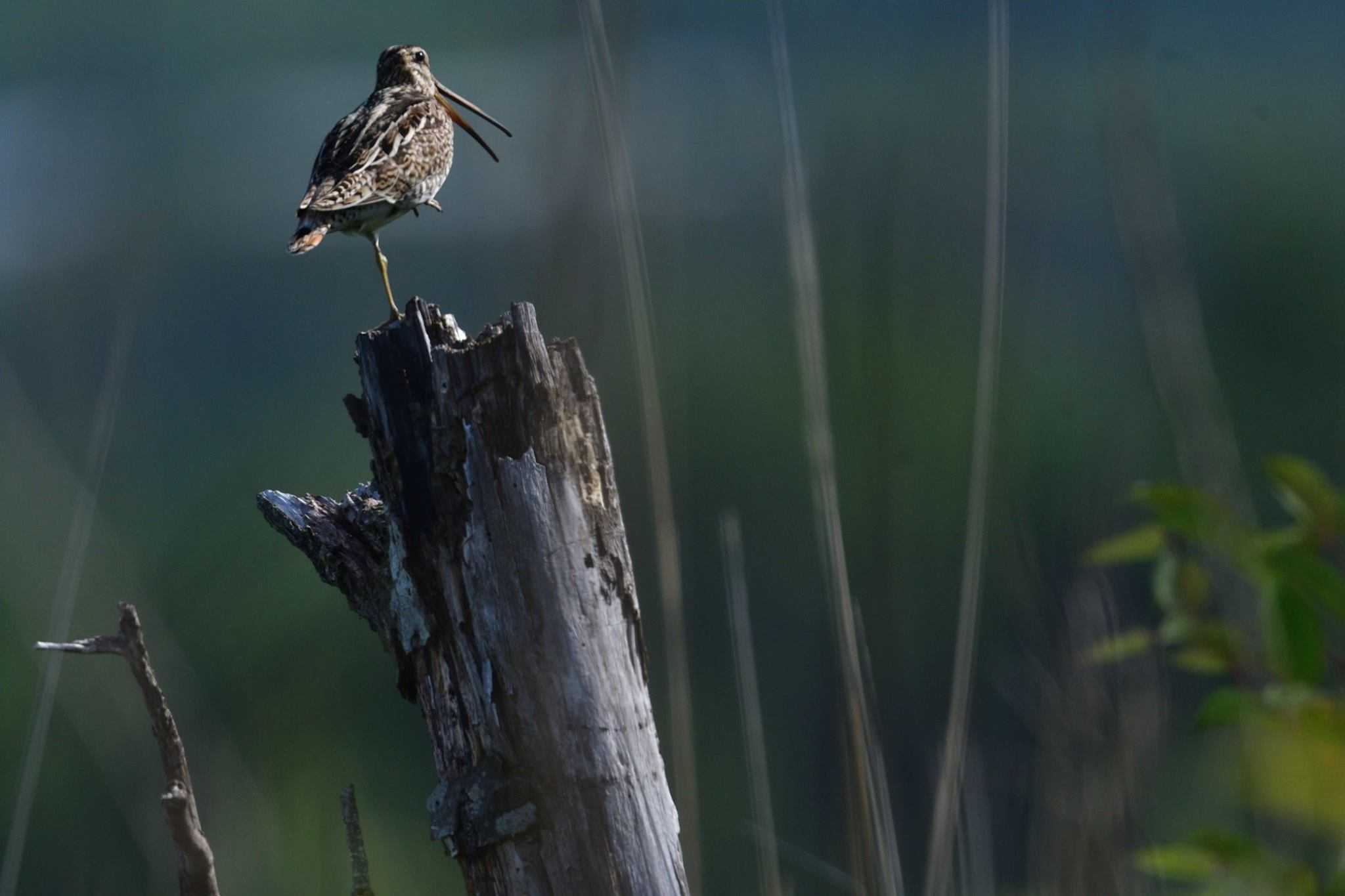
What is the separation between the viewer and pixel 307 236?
2.77 meters

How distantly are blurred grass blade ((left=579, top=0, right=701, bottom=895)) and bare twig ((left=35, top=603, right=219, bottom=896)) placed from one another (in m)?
0.59

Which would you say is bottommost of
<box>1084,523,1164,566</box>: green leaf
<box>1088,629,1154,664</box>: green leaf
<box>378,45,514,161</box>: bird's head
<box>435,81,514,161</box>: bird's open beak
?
<box>1088,629,1154,664</box>: green leaf

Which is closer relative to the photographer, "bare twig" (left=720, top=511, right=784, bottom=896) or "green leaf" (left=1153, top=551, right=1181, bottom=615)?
"green leaf" (left=1153, top=551, right=1181, bottom=615)

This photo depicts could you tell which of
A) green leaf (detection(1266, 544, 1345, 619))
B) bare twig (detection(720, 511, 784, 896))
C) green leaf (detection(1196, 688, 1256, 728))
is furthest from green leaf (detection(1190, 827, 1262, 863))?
bare twig (detection(720, 511, 784, 896))

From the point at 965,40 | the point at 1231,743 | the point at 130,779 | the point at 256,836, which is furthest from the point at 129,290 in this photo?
the point at 965,40

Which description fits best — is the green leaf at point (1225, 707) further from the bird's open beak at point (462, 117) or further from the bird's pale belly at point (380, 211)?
the bird's open beak at point (462, 117)

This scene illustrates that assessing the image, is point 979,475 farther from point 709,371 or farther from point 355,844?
point 709,371

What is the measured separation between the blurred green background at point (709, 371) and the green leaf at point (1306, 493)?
15.2 inches

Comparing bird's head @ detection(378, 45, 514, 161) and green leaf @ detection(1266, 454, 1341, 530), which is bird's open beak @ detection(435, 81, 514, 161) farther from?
green leaf @ detection(1266, 454, 1341, 530)

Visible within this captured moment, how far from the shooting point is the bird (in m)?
2.84

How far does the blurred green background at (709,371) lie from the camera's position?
2.29m

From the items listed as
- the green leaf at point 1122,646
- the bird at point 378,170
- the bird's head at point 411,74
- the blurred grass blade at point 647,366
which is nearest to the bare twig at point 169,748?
the blurred grass blade at point 647,366

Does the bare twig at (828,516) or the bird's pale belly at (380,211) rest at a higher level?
the bird's pale belly at (380,211)

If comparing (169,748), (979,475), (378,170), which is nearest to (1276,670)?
(979,475)
